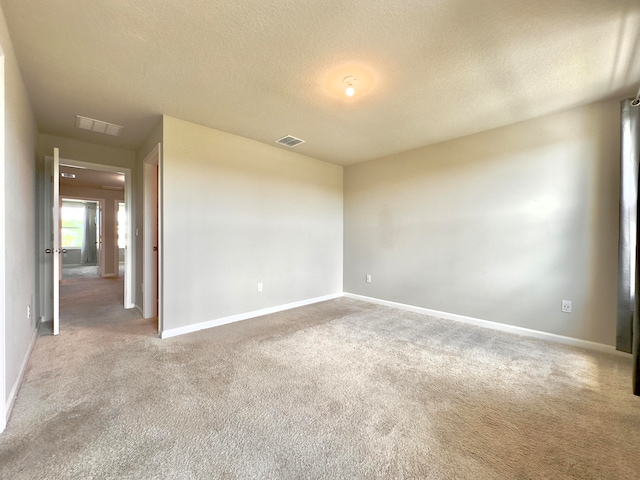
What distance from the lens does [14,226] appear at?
1.93 meters

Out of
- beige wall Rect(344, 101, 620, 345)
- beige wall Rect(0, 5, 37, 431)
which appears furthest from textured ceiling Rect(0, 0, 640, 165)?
beige wall Rect(344, 101, 620, 345)

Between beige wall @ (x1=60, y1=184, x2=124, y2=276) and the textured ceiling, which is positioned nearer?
the textured ceiling

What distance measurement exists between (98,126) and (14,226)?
1938 mm

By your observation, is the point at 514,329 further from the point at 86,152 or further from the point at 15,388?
the point at 86,152

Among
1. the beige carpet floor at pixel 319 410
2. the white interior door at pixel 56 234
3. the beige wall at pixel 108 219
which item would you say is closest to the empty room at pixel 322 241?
the beige carpet floor at pixel 319 410

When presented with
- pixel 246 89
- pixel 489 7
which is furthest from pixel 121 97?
pixel 489 7

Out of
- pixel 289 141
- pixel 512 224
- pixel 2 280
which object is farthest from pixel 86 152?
pixel 512 224

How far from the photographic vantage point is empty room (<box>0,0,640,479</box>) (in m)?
1.52

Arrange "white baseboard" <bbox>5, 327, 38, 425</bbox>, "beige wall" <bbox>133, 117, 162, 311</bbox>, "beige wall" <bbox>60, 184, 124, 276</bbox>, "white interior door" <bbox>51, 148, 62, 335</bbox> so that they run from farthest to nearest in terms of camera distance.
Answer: "beige wall" <bbox>60, 184, 124, 276</bbox>
"beige wall" <bbox>133, 117, 162, 311</bbox>
"white interior door" <bbox>51, 148, 62, 335</bbox>
"white baseboard" <bbox>5, 327, 38, 425</bbox>

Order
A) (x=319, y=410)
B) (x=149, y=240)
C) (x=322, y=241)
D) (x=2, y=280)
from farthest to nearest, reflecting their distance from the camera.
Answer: (x=322, y=241) < (x=149, y=240) < (x=319, y=410) < (x=2, y=280)

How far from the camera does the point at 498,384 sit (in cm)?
206

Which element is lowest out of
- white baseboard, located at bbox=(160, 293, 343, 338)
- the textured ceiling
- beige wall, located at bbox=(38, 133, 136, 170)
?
white baseboard, located at bbox=(160, 293, 343, 338)

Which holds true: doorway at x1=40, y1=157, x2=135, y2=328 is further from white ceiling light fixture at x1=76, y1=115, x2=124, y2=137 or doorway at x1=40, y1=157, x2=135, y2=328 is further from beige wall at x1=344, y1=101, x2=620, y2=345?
beige wall at x1=344, y1=101, x2=620, y2=345

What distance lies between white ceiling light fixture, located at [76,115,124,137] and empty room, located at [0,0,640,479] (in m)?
0.04
